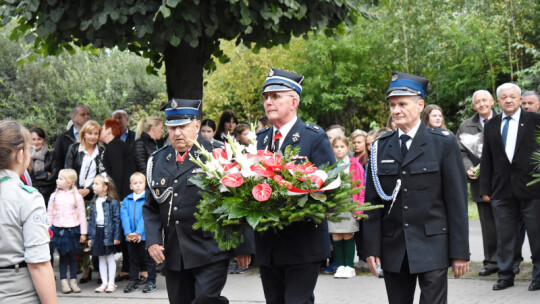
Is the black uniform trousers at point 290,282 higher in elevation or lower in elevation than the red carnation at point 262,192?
lower

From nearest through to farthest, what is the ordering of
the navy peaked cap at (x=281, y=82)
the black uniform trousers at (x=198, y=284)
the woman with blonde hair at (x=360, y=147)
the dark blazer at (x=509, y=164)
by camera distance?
the navy peaked cap at (x=281, y=82), the black uniform trousers at (x=198, y=284), the dark blazer at (x=509, y=164), the woman with blonde hair at (x=360, y=147)

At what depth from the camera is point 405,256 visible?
17.4 feet

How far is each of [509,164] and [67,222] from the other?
585 centimetres

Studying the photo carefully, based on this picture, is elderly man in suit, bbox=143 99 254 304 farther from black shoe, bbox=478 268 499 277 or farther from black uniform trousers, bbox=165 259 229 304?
black shoe, bbox=478 268 499 277

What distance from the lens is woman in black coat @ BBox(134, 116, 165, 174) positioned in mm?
11094

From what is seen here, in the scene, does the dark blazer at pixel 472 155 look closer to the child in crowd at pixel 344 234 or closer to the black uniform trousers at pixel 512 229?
the black uniform trousers at pixel 512 229

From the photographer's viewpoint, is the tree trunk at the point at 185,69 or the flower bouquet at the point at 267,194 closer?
the flower bouquet at the point at 267,194

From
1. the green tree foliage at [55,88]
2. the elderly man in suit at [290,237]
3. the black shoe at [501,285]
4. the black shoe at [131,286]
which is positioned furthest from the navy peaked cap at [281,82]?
the green tree foliage at [55,88]

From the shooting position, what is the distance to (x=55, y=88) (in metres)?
25.9

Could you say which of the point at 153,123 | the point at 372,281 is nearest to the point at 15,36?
the point at 153,123

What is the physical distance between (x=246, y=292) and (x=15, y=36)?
5151 millimetres

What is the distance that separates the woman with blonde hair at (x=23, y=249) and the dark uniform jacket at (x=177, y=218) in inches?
75.0

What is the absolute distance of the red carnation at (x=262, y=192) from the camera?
464cm

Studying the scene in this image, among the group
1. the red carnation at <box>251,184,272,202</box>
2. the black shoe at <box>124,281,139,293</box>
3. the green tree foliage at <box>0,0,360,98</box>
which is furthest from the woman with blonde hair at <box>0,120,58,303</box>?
the black shoe at <box>124,281,139,293</box>
